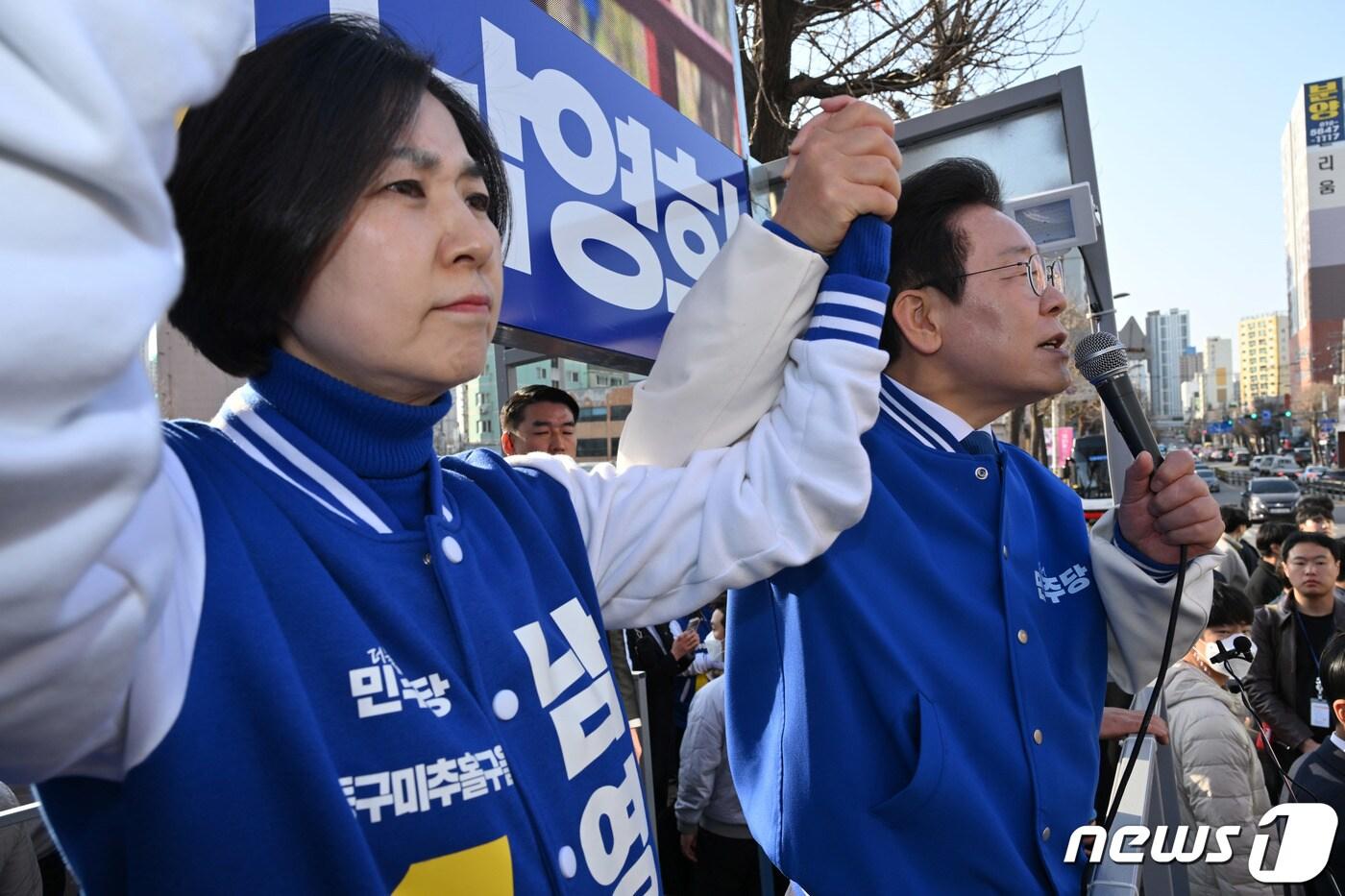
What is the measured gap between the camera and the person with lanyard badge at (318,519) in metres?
0.41

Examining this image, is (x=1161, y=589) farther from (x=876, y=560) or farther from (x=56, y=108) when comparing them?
(x=56, y=108)

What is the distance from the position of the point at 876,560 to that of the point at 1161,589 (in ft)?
2.05

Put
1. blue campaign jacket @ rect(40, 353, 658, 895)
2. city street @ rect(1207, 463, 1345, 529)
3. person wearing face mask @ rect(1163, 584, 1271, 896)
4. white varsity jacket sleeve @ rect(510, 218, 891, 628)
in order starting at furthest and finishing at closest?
city street @ rect(1207, 463, 1345, 529) < person wearing face mask @ rect(1163, 584, 1271, 896) < white varsity jacket sleeve @ rect(510, 218, 891, 628) < blue campaign jacket @ rect(40, 353, 658, 895)

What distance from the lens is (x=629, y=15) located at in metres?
2.03

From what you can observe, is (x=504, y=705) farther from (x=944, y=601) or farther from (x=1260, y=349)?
(x=1260, y=349)

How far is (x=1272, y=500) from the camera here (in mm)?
26703

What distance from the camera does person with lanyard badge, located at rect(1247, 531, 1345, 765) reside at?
516 cm

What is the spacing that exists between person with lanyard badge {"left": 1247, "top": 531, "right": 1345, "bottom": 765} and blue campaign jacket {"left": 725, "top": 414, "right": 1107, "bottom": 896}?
14.3 ft

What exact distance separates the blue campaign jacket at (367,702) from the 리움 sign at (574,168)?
514 millimetres

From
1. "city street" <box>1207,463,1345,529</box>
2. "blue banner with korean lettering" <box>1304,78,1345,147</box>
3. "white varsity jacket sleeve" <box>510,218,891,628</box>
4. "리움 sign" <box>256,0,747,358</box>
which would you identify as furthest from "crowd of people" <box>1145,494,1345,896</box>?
"blue banner with korean lettering" <box>1304,78,1345,147</box>

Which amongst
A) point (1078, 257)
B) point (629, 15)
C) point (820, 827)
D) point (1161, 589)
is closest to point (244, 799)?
point (820, 827)

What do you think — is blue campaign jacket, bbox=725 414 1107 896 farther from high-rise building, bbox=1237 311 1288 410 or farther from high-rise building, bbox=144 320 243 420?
high-rise building, bbox=1237 311 1288 410

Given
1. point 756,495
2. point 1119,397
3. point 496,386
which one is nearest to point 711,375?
point 756,495

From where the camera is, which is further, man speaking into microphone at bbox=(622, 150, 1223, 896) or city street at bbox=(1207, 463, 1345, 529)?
city street at bbox=(1207, 463, 1345, 529)
